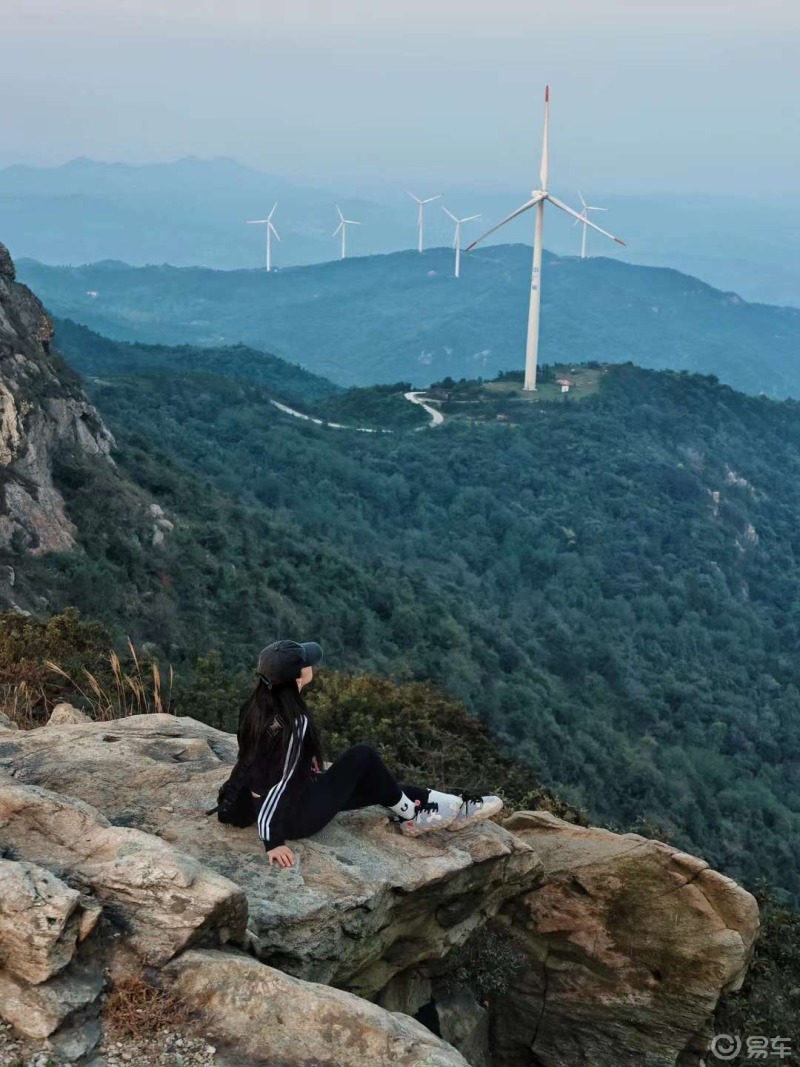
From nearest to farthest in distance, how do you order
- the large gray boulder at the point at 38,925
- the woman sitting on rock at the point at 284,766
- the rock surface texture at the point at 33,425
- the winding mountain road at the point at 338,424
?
the large gray boulder at the point at 38,925 < the woman sitting on rock at the point at 284,766 < the rock surface texture at the point at 33,425 < the winding mountain road at the point at 338,424

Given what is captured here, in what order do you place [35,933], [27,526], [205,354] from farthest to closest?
[205,354], [27,526], [35,933]

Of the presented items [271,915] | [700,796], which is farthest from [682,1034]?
[700,796]

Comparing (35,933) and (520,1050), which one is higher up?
(35,933)

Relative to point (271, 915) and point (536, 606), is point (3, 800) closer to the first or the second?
point (271, 915)

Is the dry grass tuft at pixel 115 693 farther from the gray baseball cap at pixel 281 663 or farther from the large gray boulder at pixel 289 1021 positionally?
the large gray boulder at pixel 289 1021

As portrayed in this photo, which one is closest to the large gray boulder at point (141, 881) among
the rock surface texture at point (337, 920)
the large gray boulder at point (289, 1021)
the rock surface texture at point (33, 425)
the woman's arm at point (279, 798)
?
the rock surface texture at point (337, 920)

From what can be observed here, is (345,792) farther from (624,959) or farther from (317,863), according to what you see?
(624,959)

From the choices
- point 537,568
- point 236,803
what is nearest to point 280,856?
point 236,803
